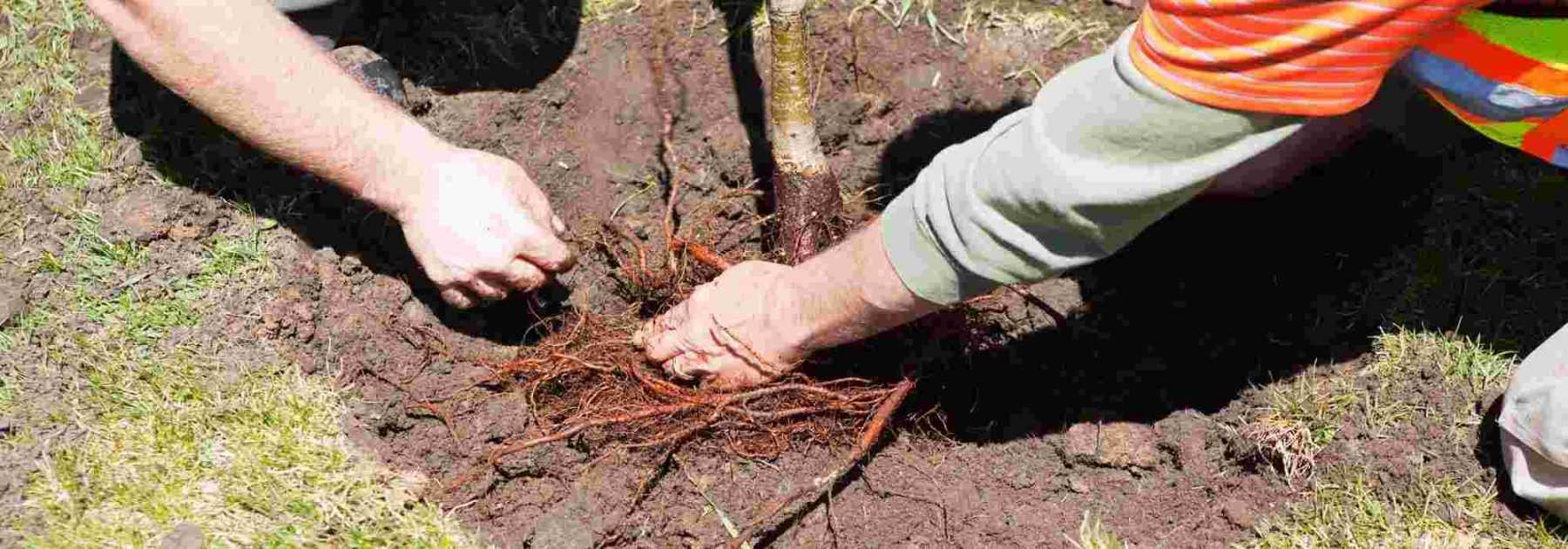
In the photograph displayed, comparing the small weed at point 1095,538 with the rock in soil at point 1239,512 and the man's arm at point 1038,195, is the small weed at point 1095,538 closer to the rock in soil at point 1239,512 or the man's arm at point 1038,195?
the rock in soil at point 1239,512

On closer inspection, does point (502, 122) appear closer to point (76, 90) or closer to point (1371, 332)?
point (76, 90)

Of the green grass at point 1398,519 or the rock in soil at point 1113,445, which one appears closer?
the green grass at point 1398,519

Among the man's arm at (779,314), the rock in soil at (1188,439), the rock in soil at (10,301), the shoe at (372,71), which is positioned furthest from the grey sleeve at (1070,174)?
the rock in soil at (10,301)

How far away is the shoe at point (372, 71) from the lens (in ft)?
6.92

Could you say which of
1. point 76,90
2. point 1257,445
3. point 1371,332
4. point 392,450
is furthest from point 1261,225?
point 76,90

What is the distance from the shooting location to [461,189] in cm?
187

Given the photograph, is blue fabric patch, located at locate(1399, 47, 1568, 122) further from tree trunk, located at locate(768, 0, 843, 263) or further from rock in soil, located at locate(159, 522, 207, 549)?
rock in soil, located at locate(159, 522, 207, 549)

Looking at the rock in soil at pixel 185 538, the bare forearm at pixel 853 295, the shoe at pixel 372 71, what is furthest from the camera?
the shoe at pixel 372 71

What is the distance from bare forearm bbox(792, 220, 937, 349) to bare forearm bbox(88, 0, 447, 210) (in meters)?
0.63

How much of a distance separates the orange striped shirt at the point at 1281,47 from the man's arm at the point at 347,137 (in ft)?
3.36

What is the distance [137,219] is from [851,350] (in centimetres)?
121

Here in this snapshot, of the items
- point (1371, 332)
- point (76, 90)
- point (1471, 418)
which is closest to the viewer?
point (1471, 418)

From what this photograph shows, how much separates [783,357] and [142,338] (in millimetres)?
1025

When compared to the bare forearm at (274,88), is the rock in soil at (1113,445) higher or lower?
lower
